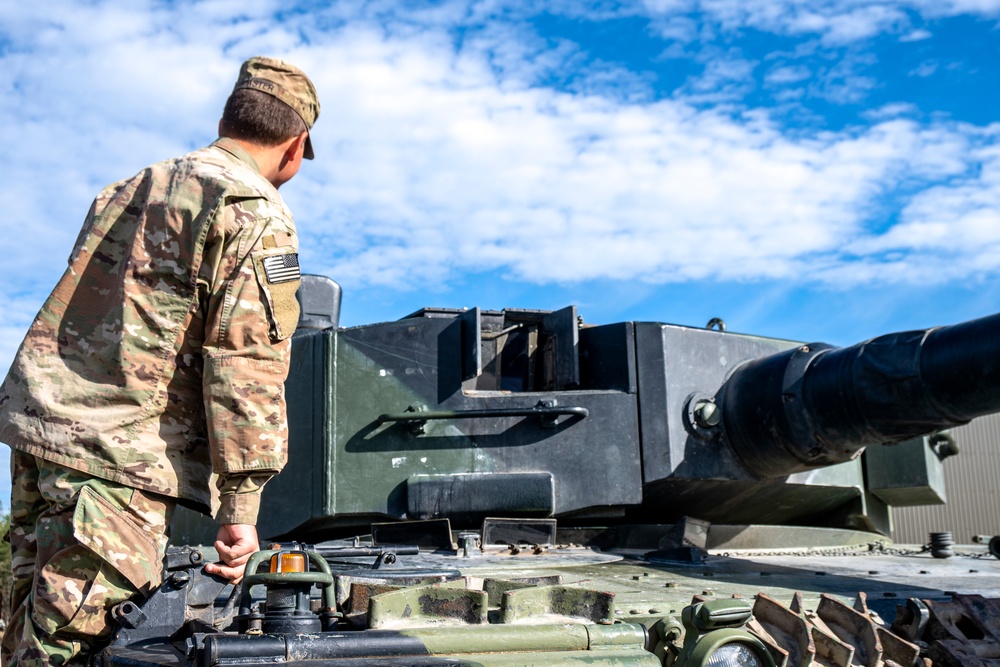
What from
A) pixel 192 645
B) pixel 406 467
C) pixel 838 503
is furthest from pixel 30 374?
pixel 838 503

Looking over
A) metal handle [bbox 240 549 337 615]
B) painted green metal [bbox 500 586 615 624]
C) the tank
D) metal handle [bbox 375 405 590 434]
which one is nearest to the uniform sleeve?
metal handle [bbox 240 549 337 615]

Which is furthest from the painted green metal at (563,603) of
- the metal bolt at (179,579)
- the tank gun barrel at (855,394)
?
the tank gun barrel at (855,394)

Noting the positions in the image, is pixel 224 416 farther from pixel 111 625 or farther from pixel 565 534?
pixel 565 534

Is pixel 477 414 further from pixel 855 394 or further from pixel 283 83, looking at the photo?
pixel 283 83

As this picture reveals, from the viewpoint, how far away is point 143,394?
278 cm

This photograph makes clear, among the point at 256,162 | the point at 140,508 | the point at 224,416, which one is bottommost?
the point at 140,508

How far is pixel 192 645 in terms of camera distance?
94.7 inches

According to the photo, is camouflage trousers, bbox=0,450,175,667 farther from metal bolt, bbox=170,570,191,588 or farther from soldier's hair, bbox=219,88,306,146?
soldier's hair, bbox=219,88,306,146

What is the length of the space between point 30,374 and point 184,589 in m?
0.67

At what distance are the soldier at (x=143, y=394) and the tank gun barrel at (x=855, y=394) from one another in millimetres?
2682

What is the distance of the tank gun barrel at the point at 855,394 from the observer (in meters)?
4.25

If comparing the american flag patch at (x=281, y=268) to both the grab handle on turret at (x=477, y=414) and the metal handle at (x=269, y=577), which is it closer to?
the metal handle at (x=269, y=577)

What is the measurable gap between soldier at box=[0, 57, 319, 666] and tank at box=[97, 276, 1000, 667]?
1.54 feet

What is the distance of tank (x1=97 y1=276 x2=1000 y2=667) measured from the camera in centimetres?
388
